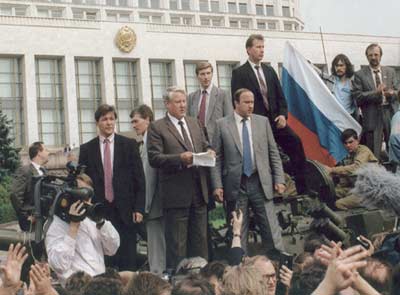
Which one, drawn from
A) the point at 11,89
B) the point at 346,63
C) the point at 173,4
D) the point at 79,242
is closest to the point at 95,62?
the point at 11,89

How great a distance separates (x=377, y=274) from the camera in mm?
4211

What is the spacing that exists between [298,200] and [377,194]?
2.55 meters

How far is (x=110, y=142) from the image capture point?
706cm

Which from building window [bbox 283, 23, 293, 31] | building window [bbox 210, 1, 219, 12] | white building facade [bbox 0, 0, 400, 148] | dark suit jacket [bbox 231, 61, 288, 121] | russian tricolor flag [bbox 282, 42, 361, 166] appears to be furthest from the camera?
building window [bbox 210, 1, 219, 12]

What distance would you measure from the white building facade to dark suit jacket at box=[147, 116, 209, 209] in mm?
35315

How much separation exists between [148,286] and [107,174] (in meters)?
2.98

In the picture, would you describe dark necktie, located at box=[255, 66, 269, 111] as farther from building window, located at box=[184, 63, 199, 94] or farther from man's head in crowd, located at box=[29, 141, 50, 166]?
building window, located at box=[184, 63, 199, 94]

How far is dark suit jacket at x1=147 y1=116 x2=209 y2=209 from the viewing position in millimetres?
6691

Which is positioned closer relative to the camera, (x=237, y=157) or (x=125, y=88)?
(x=237, y=157)

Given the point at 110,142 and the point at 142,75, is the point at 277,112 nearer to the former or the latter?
the point at 110,142

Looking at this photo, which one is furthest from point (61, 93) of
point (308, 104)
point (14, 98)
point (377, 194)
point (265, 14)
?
point (377, 194)

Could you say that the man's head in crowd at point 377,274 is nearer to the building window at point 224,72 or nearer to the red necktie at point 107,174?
the red necktie at point 107,174

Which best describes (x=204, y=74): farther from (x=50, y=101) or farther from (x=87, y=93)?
(x=87, y=93)

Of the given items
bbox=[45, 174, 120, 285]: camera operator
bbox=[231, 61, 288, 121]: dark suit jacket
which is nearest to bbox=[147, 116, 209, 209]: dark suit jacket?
bbox=[45, 174, 120, 285]: camera operator
